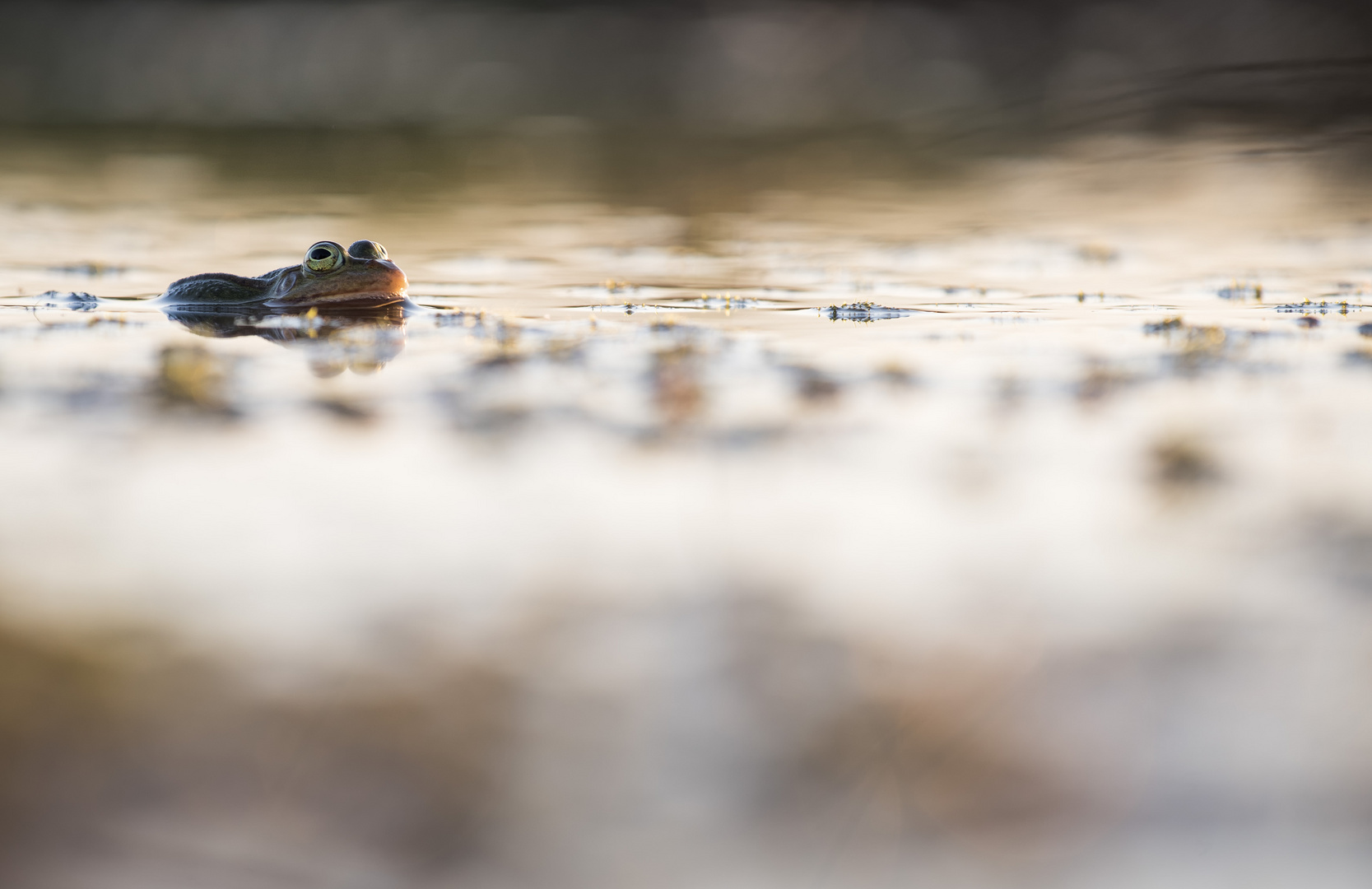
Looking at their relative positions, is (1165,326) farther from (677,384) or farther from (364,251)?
(364,251)

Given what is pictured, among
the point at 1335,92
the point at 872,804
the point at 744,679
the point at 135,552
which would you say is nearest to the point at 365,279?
the point at 135,552

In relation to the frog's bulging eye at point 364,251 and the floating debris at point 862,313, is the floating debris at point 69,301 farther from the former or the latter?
the floating debris at point 862,313

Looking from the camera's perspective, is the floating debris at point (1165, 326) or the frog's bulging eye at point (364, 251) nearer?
the floating debris at point (1165, 326)


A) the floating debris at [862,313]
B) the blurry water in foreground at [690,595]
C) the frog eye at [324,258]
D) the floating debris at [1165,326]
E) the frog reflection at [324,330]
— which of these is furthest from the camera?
the frog eye at [324,258]

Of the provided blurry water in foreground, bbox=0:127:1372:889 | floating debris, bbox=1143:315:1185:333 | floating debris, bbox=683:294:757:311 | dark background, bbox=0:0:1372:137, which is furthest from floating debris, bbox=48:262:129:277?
dark background, bbox=0:0:1372:137

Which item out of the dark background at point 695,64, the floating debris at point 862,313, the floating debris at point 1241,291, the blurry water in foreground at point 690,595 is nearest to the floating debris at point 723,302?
the blurry water in foreground at point 690,595

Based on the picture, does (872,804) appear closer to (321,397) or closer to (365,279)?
(321,397)

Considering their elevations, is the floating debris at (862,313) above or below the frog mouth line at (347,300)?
below
